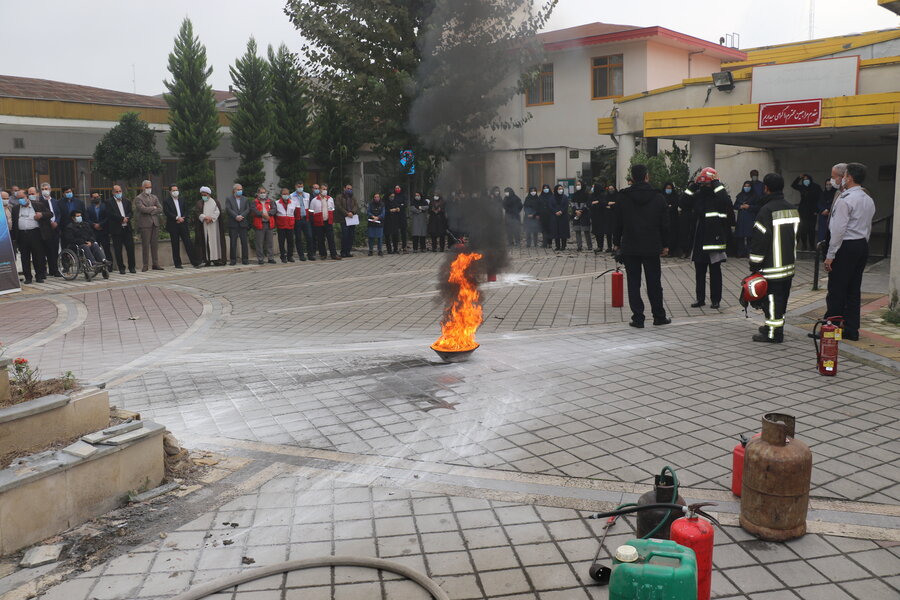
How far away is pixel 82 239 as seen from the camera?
15.5 meters

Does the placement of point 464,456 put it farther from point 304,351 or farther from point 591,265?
point 591,265

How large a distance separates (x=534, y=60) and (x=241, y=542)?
7.13 m

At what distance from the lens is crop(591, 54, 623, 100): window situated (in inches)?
1041

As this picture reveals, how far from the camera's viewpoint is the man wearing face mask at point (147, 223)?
16.8 m

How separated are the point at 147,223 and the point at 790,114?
15910mm

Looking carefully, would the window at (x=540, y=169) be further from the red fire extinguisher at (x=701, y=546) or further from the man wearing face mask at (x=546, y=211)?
the red fire extinguisher at (x=701, y=546)

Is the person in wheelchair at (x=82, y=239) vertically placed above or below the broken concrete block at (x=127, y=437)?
above

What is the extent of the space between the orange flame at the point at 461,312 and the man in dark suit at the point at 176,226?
11.8 metres

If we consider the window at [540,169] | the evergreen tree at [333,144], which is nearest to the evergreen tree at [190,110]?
the evergreen tree at [333,144]

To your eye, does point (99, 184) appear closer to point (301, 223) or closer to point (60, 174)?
point (60, 174)

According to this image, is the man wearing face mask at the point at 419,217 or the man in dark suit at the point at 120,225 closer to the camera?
the man in dark suit at the point at 120,225

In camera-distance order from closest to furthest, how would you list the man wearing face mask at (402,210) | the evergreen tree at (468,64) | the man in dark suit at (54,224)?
the evergreen tree at (468,64)
the man in dark suit at (54,224)
the man wearing face mask at (402,210)

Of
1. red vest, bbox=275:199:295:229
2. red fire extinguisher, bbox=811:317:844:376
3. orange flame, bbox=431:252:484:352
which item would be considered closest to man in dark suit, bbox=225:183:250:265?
red vest, bbox=275:199:295:229

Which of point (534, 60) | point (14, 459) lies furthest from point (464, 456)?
point (534, 60)
